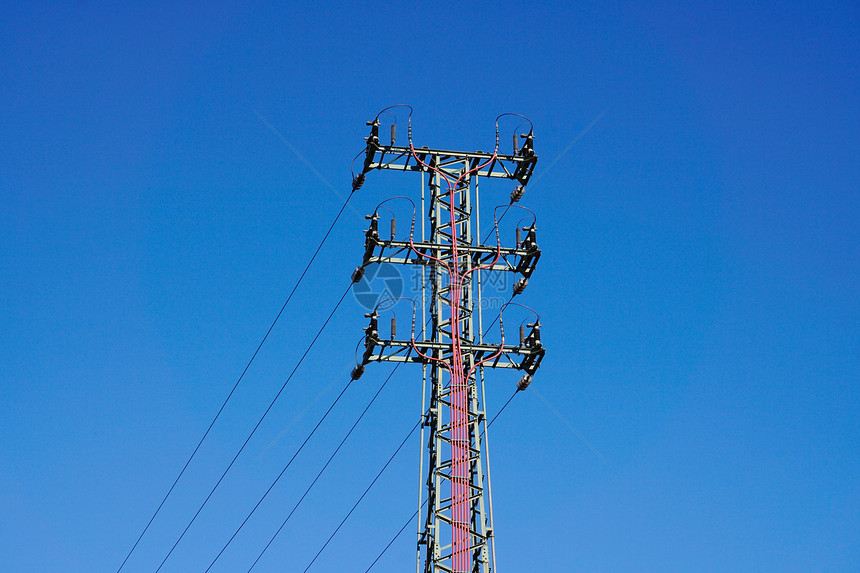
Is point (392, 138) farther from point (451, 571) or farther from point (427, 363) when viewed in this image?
point (451, 571)

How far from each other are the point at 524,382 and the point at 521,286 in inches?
92.8

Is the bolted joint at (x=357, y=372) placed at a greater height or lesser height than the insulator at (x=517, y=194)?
lesser

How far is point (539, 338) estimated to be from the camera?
2645 cm

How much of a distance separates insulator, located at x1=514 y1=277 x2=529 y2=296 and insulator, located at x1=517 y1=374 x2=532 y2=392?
2.14 meters

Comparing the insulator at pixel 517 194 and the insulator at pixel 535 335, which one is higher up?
the insulator at pixel 517 194

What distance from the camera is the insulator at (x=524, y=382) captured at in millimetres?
26469

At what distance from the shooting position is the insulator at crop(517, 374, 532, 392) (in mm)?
26469

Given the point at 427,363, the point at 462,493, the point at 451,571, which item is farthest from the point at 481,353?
the point at 451,571

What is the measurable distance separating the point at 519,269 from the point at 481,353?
2.39 meters

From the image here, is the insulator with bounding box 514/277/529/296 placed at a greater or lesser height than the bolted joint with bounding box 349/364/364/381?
greater

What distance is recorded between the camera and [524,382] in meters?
26.5

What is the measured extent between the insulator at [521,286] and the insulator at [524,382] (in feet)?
7.03

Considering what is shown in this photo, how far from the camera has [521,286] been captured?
90.3ft

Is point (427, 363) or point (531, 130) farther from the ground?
point (531, 130)
